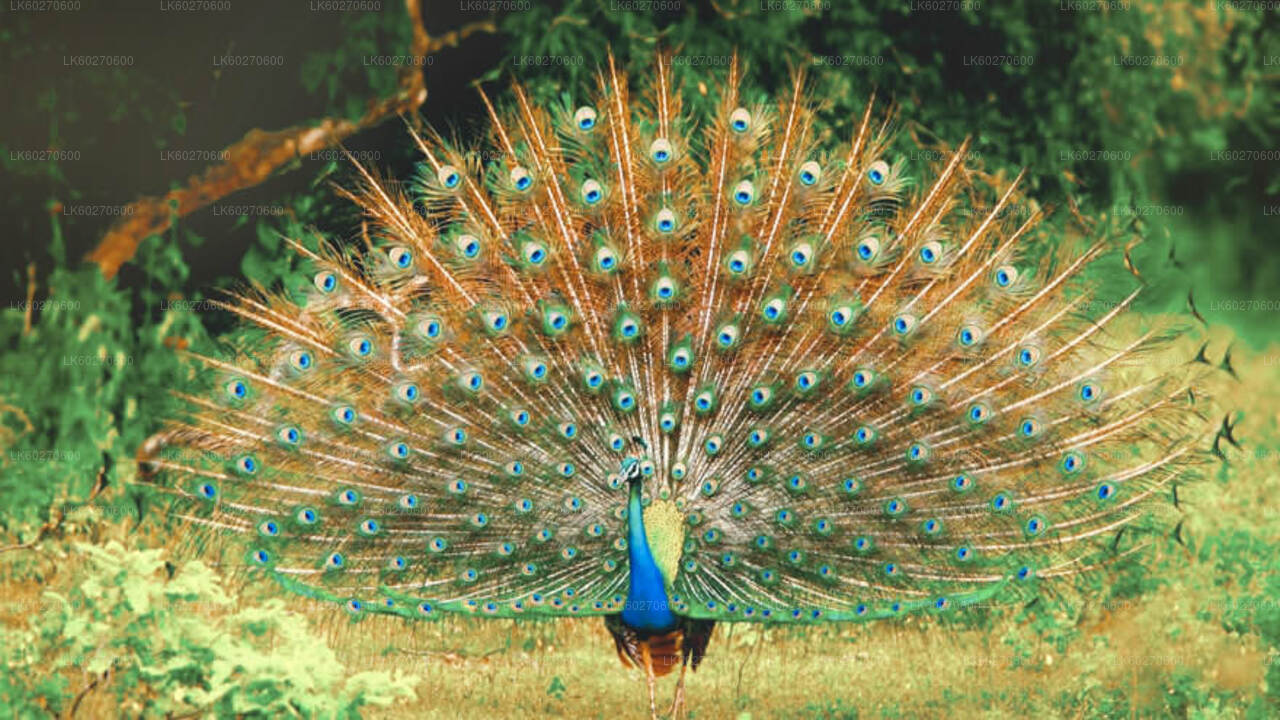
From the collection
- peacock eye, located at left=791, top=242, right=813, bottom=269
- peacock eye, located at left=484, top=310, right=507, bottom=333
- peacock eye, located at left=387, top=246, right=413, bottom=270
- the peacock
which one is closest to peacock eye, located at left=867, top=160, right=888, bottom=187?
the peacock

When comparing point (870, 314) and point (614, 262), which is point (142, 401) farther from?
point (870, 314)

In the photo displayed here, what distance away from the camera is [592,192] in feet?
21.7

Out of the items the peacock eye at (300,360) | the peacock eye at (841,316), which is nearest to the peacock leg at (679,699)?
the peacock eye at (841,316)

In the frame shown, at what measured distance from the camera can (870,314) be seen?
6.69 meters

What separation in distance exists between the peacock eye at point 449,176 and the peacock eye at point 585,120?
568mm

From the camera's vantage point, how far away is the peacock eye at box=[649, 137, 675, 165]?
662 cm

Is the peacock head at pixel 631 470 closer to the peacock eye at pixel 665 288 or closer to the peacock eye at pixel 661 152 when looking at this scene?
the peacock eye at pixel 665 288

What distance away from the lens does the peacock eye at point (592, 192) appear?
6.61 metres

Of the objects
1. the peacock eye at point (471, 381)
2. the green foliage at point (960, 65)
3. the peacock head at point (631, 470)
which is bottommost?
the peacock head at point (631, 470)

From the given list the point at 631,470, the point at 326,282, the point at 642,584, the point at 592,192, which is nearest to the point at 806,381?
the point at 631,470

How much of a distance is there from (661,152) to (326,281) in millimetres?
1565

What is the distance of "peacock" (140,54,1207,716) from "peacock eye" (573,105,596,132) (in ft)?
0.06

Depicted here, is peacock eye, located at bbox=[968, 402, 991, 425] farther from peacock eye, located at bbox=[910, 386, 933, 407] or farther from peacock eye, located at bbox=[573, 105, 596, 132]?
peacock eye, located at bbox=[573, 105, 596, 132]

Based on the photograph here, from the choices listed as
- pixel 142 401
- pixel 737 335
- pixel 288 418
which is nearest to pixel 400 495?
pixel 288 418
